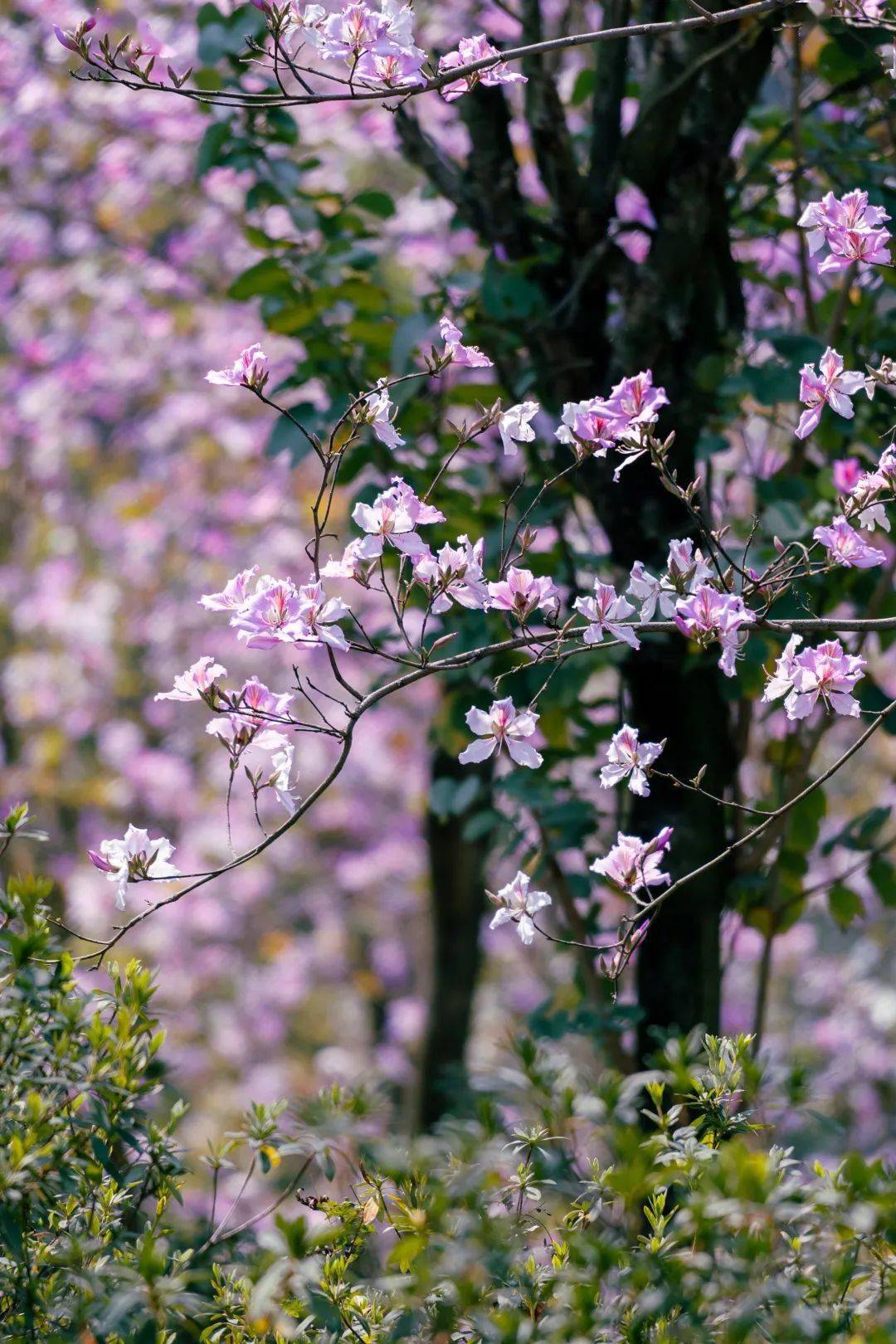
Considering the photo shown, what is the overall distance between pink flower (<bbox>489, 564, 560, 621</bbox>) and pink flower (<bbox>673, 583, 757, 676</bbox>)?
148 millimetres

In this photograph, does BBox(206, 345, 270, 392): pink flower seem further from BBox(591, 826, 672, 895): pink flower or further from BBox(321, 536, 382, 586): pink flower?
BBox(591, 826, 672, 895): pink flower

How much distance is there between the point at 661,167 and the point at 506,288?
14.9 inches

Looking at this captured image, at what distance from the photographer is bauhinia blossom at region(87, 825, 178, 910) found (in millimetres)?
1554

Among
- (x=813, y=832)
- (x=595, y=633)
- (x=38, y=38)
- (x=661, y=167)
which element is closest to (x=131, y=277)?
(x=38, y=38)

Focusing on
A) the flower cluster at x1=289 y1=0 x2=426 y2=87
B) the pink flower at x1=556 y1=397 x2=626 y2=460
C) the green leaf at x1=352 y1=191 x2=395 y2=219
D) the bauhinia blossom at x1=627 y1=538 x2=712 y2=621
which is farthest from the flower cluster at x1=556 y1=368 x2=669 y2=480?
the green leaf at x1=352 y1=191 x2=395 y2=219

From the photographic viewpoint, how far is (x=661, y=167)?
245 centimetres

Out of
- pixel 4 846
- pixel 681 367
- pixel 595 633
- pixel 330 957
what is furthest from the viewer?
pixel 330 957

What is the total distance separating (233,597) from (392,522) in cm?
20

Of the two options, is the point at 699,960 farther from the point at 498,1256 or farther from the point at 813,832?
the point at 498,1256

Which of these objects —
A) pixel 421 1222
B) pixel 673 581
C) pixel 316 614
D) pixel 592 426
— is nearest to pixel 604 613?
pixel 673 581

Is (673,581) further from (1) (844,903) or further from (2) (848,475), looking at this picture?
(1) (844,903)

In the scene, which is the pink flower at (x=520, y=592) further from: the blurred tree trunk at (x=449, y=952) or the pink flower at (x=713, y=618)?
the blurred tree trunk at (x=449, y=952)

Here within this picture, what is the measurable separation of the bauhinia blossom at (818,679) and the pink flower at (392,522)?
0.42 metres

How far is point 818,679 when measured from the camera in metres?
1.56
